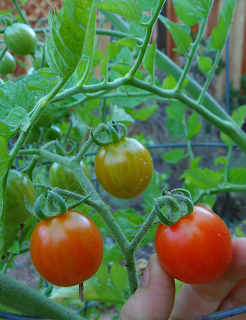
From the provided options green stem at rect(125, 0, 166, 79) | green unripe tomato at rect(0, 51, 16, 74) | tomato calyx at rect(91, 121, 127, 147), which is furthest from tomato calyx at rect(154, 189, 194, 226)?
green unripe tomato at rect(0, 51, 16, 74)

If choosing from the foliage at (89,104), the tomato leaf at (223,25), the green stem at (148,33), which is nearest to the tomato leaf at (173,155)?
the foliage at (89,104)

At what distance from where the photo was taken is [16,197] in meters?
0.39

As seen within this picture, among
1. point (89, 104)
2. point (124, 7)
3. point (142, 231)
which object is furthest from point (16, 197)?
point (89, 104)

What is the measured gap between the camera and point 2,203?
1.03ft

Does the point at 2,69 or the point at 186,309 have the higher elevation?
the point at 2,69

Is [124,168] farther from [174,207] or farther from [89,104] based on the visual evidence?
[89,104]

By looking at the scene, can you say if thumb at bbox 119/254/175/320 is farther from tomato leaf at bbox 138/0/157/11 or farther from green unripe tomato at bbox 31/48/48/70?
green unripe tomato at bbox 31/48/48/70

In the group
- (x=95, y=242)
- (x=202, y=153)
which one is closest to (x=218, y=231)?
(x=95, y=242)

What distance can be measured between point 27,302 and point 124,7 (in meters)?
0.36

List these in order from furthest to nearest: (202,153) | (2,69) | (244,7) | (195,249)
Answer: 1. (244,7)
2. (202,153)
3. (2,69)
4. (195,249)

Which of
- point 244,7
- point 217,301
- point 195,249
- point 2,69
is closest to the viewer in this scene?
point 195,249

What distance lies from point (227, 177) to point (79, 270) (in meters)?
0.60

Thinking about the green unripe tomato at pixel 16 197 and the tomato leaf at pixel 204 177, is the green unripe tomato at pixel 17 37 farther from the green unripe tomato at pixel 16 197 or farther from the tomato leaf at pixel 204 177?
the tomato leaf at pixel 204 177

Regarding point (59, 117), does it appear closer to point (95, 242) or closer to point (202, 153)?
point (95, 242)
